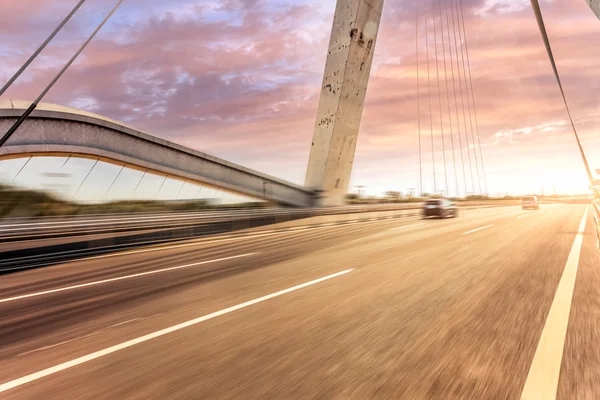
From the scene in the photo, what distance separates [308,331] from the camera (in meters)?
3.58

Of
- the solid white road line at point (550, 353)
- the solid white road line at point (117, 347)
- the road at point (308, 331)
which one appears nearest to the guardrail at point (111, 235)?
the road at point (308, 331)

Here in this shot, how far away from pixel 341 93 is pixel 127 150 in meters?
12.2

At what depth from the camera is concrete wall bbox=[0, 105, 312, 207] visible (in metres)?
12.5

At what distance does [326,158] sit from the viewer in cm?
2183

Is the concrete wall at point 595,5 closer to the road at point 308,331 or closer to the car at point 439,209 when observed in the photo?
the road at point 308,331

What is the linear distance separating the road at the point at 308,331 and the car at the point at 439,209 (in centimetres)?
1634

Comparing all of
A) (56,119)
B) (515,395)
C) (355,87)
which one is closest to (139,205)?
(56,119)

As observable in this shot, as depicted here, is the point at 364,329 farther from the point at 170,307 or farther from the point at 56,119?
the point at 56,119

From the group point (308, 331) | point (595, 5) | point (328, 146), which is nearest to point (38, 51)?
point (308, 331)

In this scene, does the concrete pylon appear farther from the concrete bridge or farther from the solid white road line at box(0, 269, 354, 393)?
the solid white road line at box(0, 269, 354, 393)

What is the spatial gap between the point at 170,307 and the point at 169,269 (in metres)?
2.88

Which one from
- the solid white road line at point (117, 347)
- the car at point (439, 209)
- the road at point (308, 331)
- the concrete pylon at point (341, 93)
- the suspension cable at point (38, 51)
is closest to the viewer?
the road at point (308, 331)

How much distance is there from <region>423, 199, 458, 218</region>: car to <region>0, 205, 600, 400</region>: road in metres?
16.3

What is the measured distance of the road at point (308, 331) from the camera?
2549 mm
